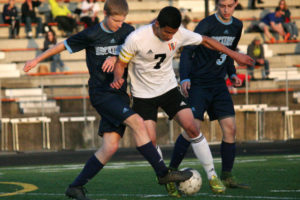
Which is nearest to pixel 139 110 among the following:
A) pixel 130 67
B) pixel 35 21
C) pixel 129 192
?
pixel 130 67

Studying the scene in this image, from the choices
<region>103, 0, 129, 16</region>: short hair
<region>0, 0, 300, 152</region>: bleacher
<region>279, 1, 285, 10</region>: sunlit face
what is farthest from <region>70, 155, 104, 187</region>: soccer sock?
<region>279, 1, 285, 10</region>: sunlit face

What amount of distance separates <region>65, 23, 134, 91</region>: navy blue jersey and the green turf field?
1.31 metres

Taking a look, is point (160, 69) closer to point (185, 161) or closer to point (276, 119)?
point (185, 161)

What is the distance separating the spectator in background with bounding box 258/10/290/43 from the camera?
1033 inches

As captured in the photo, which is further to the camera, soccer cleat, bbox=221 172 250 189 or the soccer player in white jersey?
soccer cleat, bbox=221 172 250 189

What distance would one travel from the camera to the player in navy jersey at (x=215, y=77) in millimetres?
8945

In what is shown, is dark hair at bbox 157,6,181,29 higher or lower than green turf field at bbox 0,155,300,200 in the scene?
higher

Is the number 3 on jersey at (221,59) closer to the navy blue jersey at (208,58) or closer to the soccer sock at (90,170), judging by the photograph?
the navy blue jersey at (208,58)

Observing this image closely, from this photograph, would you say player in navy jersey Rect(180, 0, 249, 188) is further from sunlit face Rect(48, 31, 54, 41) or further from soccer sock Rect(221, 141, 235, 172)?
sunlit face Rect(48, 31, 54, 41)

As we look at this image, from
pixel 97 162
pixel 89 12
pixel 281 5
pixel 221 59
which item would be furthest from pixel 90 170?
pixel 281 5

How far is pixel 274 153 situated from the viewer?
15.9 m

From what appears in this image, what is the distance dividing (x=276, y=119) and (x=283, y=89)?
1089 mm

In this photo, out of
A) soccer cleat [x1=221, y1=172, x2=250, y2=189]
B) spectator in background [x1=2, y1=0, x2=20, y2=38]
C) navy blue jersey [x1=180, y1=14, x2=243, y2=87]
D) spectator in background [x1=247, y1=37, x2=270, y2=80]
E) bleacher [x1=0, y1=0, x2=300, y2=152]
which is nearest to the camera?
soccer cleat [x1=221, y1=172, x2=250, y2=189]

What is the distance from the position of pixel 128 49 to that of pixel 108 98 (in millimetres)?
589
